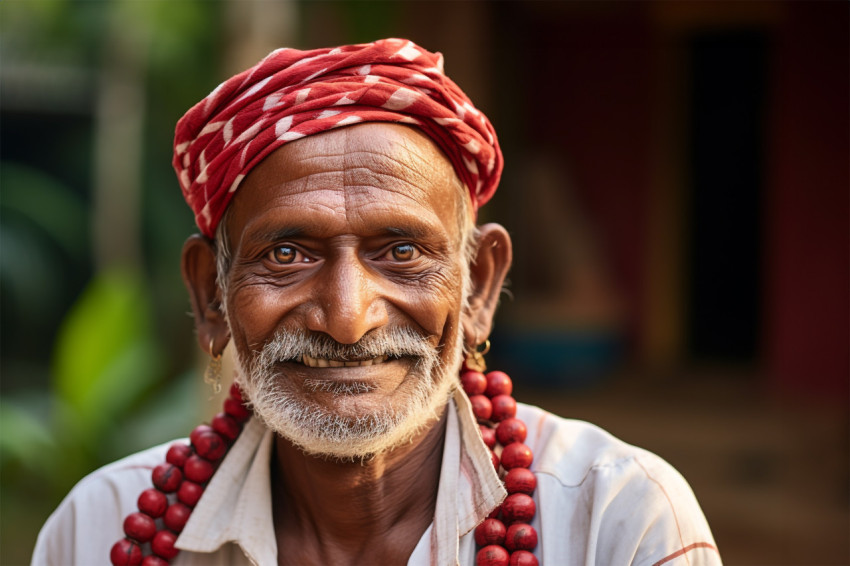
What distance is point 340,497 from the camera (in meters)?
2.22

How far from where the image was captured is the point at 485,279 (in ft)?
7.97

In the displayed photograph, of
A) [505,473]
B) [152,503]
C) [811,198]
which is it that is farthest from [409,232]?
[811,198]

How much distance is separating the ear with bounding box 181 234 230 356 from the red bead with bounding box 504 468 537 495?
0.83m

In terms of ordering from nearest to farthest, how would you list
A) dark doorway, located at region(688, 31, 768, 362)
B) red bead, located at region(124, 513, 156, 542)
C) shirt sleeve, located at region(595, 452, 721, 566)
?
shirt sleeve, located at region(595, 452, 721, 566), red bead, located at region(124, 513, 156, 542), dark doorway, located at region(688, 31, 768, 362)

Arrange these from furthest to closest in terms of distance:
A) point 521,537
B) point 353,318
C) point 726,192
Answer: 1. point 726,192
2. point 521,537
3. point 353,318

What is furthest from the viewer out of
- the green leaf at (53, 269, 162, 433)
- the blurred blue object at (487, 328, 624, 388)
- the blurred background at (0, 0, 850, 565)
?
the blurred blue object at (487, 328, 624, 388)

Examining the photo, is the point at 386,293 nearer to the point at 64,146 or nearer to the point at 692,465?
the point at 692,465

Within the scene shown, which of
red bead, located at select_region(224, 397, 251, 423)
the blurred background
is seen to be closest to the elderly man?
red bead, located at select_region(224, 397, 251, 423)

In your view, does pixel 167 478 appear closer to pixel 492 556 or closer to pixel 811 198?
pixel 492 556

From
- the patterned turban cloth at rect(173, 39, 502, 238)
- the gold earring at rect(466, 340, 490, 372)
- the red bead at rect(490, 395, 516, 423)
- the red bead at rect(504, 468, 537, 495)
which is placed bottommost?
the red bead at rect(504, 468, 537, 495)

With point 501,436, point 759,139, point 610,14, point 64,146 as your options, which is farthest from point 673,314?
point 501,436

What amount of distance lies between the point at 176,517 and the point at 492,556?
0.84m

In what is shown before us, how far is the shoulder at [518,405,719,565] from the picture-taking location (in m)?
1.94

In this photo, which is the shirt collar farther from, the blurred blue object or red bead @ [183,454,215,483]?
the blurred blue object
